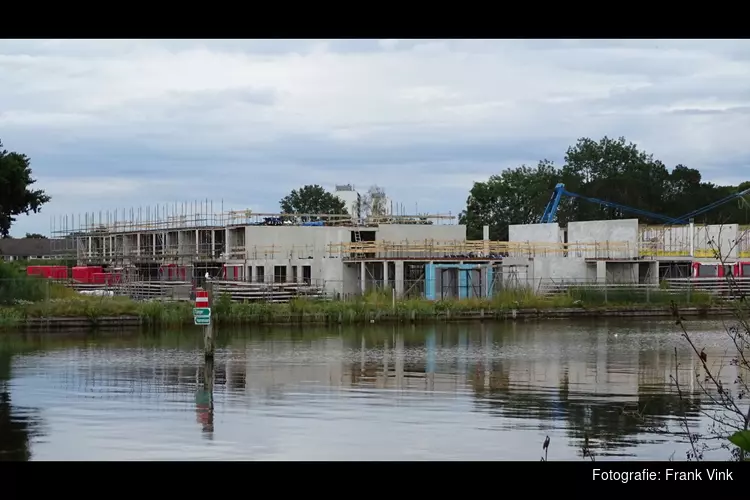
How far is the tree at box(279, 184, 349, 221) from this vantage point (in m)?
95.8

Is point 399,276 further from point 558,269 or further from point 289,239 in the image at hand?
point 289,239

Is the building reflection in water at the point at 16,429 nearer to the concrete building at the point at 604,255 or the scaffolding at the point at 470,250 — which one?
the scaffolding at the point at 470,250

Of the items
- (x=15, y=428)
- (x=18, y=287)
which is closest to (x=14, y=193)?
(x=18, y=287)

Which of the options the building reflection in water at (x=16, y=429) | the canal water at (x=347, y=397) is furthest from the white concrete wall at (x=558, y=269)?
the building reflection in water at (x=16, y=429)

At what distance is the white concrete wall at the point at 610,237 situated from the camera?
53.6 m

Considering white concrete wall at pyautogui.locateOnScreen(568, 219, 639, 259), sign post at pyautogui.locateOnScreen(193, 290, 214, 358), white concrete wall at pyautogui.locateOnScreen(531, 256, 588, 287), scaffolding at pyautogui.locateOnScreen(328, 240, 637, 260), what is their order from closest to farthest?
sign post at pyautogui.locateOnScreen(193, 290, 214, 358), scaffolding at pyautogui.locateOnScreen(328, 240, 637, 260), white concrete wall at pyautogui.locateOnScreen(531, 256, 588, 287), white concrete wall at pyautogui.locateOnScreen(568, 219, 639, 259)

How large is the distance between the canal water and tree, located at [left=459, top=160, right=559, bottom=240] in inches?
1914

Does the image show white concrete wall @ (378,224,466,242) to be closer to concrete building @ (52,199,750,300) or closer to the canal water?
concrete building @ (52,199,750,300)

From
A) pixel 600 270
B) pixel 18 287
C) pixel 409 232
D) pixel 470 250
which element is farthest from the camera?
pixel 409 232

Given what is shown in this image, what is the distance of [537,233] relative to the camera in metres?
57.2

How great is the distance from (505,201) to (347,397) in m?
67.6

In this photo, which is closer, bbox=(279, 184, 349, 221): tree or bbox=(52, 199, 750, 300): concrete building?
bbox=(52, 199, 750, 300): concrete building

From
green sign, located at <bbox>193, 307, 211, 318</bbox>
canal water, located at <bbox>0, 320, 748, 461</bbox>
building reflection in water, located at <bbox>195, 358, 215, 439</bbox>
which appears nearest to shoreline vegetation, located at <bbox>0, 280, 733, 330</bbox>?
canal water, located at <bbox>0, 320, 748, 461</bbox>
